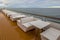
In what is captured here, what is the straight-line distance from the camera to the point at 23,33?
0.72 metres

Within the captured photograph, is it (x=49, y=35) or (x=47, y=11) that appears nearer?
(x=49, y=35)

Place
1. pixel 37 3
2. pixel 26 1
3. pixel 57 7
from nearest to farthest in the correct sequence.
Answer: pixel 57 7 → pixel 37 3 → pixel 26 1

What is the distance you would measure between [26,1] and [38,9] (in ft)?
0.67

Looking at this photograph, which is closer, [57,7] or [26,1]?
[57,7]

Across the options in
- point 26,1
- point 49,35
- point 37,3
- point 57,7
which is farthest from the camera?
point 26,1

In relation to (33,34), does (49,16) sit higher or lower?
higher

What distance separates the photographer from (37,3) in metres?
0.81

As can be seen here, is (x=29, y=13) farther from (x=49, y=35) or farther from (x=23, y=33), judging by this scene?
(x=49, y=35)

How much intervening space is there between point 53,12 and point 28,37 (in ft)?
0.88

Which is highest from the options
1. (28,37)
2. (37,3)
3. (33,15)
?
(37,3)

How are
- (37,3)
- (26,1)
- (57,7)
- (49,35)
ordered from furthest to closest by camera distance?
(26,1)
(37,3)
(57,7)
(49,35)

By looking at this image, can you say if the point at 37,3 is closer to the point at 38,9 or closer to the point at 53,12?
the point at 38,9

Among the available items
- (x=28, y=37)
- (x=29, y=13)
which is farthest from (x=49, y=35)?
(x=29, y=13)

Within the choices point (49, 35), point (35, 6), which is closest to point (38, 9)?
point (35, 6)
